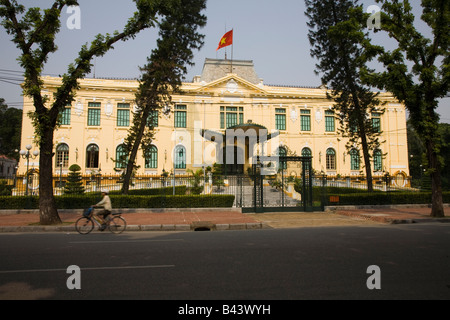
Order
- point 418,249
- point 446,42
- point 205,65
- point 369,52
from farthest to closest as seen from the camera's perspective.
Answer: point 205,65 → point 369,52 → point 446,42 → point 418,249

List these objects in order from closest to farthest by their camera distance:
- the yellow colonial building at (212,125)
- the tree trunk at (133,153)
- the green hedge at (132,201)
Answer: the green hedge at (132,201)
the tree trunk at (133,153)
the yellow colonial building at (212,125)

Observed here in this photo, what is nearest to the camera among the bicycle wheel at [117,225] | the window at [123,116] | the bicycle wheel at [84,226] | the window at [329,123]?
the bicycle wheel at [84,226]

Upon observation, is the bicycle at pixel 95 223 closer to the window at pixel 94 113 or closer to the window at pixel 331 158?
the window at pixel 94 113

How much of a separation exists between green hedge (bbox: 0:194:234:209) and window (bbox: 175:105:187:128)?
2053 centimetres

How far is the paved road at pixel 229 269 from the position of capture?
13.5 ft

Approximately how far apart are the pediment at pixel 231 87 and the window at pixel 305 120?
5.82 metres

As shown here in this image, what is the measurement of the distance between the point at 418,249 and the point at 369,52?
36.1ft

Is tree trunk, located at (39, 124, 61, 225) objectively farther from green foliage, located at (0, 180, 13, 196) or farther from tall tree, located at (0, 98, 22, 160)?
tall tree, located at (0, 98, 22, 160)

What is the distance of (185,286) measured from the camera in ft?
14.2

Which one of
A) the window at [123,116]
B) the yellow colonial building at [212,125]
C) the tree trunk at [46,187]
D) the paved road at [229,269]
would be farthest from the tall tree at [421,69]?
the window at [123,116]

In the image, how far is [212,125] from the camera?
1437 inches

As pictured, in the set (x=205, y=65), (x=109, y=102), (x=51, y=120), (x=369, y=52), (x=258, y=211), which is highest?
(x=205, y=65)
